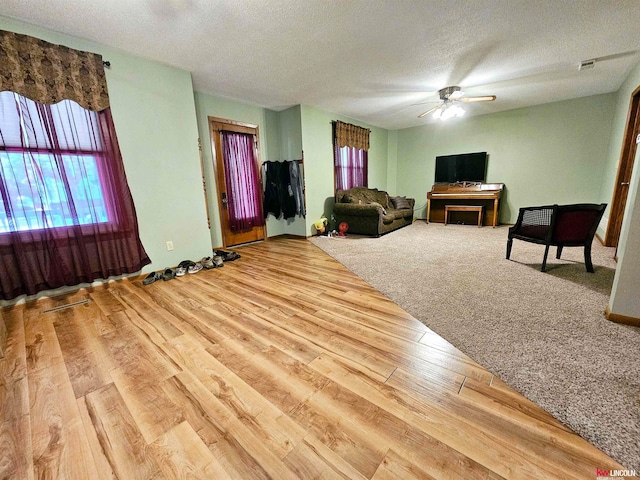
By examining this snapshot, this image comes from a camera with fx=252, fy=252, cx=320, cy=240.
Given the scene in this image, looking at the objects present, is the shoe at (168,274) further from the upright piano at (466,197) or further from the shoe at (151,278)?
the upright piano at (466,197)

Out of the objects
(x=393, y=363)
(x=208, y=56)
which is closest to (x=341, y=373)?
(x=393, y=363)

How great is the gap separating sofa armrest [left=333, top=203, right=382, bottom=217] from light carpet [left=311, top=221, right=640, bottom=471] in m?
1.11

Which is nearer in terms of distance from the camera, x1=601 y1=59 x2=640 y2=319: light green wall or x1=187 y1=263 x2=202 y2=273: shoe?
x1=601 y1=59 x2=640 y2=319: light green wall

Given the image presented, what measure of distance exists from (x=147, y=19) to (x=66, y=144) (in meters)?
1.37

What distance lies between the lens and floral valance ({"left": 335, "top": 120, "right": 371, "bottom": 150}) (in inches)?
211

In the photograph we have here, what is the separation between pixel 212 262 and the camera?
3326mm

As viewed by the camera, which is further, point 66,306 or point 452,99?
point 452,99

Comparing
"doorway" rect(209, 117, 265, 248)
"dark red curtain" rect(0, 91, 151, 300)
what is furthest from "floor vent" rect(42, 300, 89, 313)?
"doorway" rect(209, 117, 265, 248)

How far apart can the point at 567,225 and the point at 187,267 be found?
4.33 m

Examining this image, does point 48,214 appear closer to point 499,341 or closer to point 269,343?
point 269,343

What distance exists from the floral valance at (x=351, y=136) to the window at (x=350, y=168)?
126 millimetres

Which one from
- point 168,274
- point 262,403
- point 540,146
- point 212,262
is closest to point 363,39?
point 212,262

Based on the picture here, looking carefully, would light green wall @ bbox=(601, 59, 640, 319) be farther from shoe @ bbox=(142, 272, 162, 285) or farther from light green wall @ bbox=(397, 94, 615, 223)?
light green wall @ bbox=(397, 94, 615, 223)

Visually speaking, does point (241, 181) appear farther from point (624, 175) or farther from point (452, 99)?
point (624, 175)
